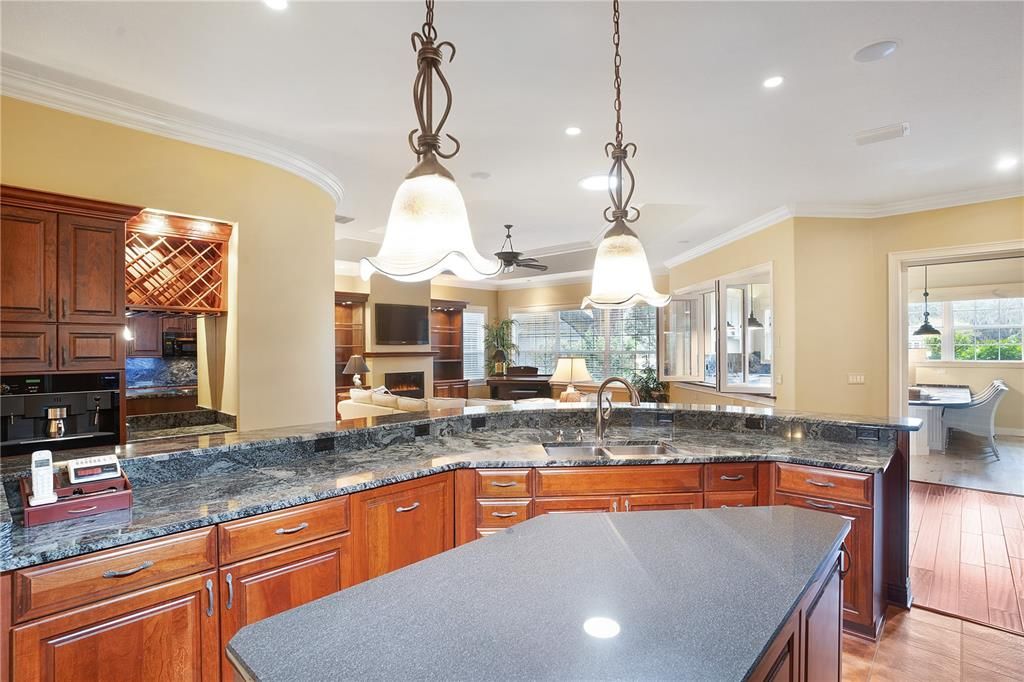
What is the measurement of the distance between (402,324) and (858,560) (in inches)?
261

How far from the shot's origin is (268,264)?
3627 millimetres

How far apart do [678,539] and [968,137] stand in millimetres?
3628

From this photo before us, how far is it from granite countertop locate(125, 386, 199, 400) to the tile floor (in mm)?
6823

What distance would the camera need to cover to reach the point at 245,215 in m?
3.47

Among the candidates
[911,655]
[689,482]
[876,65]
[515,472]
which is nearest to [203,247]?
[515,472]

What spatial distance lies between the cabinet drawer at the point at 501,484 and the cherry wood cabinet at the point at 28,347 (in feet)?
7.46

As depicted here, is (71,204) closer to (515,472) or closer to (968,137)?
(515,472)

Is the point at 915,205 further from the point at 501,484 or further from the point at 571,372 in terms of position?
the point at 501,484

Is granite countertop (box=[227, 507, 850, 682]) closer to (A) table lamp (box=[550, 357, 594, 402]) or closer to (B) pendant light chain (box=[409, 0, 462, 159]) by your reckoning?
(B) pendant light chain (box=[409, 0, 462, 159])

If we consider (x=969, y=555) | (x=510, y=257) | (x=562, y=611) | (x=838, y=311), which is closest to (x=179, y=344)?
(x=510, y=257)

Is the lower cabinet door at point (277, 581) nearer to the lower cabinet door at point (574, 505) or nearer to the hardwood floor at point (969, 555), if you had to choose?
the lower cabinet door at point (574, 505)

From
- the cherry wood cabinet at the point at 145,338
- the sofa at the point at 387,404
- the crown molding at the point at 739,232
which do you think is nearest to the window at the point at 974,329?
the crown molding at the point at 739,232

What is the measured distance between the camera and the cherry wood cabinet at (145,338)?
4.25 m

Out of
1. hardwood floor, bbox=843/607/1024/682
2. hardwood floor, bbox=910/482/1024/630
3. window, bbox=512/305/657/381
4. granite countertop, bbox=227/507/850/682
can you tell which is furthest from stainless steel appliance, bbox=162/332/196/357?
window, bbox=512/305/657/381
